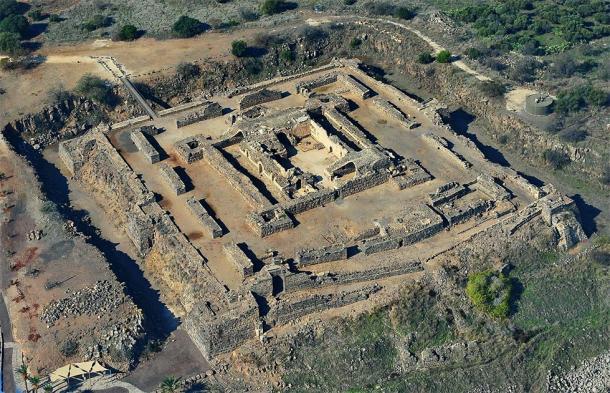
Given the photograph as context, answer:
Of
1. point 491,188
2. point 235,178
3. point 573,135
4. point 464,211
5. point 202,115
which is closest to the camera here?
point 464,211

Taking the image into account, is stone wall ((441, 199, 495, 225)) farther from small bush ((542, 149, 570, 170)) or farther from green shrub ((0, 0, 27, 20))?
green shrub ((0, 0, 27, 20))

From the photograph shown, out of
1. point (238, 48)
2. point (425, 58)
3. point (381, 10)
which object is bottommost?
point (425, 58)

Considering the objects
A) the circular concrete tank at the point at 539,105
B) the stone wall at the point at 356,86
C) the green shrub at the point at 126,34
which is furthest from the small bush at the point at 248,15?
the circular concrete tank at the point at 539,105

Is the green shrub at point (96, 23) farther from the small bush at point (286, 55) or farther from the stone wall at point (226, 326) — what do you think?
the stone wall at point (226, 326)

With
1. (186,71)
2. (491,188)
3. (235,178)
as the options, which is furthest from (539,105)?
(186,71)

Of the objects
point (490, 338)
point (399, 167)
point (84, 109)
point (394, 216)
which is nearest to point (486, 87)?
point (399, 167)

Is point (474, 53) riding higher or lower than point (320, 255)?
lower

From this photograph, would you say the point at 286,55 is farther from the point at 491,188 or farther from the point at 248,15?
the point at 491,188
